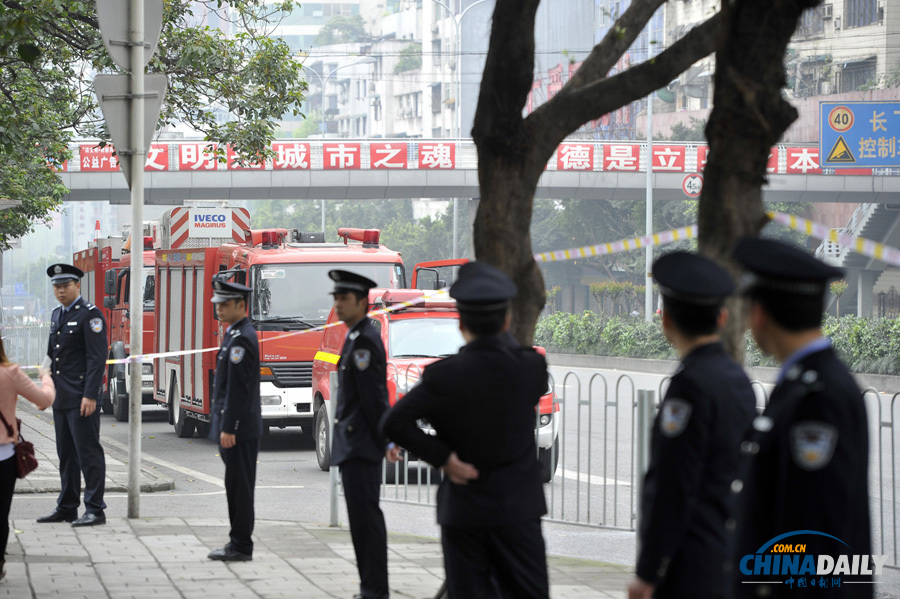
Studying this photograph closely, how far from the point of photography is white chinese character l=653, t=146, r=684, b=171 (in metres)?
47.2

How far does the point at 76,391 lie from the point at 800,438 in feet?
24.6

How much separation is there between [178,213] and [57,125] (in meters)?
4.04

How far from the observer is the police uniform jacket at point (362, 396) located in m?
6.44

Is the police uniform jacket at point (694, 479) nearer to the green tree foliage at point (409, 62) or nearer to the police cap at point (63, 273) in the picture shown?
the police cap at point (63, 273)

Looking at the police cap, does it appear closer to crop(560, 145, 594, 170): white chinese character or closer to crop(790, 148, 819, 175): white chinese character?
crop(560, 145, 594, 170): white chinese character

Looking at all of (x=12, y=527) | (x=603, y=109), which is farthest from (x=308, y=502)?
(x=603, y=109)

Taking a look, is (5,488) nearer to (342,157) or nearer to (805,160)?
(342,157)

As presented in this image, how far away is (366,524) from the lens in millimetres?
6484

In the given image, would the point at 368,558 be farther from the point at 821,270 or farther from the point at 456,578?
the point at 821,270

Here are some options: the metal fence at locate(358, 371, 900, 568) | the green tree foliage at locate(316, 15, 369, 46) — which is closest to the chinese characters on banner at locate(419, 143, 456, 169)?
the metal fence at locate(358, 371, 900, 568)

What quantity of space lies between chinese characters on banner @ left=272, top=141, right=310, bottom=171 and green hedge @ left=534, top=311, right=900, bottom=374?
11150mm

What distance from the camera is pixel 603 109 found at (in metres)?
6.85

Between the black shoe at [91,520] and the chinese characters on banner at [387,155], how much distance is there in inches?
1575

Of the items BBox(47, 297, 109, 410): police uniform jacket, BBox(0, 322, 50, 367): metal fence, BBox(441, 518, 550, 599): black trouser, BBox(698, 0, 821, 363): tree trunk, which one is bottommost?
BBox(0, 322, 50, 367): metal fence
